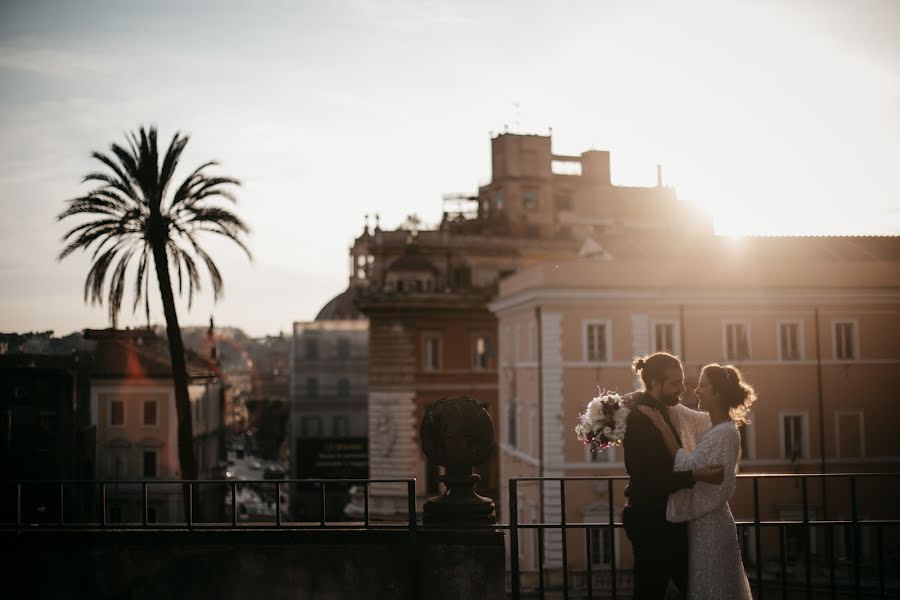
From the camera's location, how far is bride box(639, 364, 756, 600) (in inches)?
243

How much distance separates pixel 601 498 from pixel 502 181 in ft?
110

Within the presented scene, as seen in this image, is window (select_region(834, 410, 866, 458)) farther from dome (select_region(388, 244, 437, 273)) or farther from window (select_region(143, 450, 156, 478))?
window (select_region(143, 450, 156, 478))

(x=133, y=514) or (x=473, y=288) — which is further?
(x=473, y=288)

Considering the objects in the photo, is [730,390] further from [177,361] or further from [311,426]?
[311,426]

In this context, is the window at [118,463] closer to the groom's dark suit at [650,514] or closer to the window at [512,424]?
the window at [512,424]

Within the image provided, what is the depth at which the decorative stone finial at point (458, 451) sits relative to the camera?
7504mm

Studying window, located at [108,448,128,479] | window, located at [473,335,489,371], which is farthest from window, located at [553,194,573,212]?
window, located at [108,448,128,479]

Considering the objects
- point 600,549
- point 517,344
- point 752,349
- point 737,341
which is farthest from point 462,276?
point 600,549

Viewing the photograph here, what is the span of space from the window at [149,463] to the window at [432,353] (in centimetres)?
1395

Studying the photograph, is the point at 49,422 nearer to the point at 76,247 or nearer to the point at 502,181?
the point at 76,247

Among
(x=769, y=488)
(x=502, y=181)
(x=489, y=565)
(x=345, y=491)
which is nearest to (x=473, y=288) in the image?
(x=502, y=181)

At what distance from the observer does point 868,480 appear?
33344 mm

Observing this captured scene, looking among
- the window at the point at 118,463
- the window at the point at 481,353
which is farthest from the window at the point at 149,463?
the window at the point at 481,353

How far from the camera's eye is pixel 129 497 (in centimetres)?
4212
